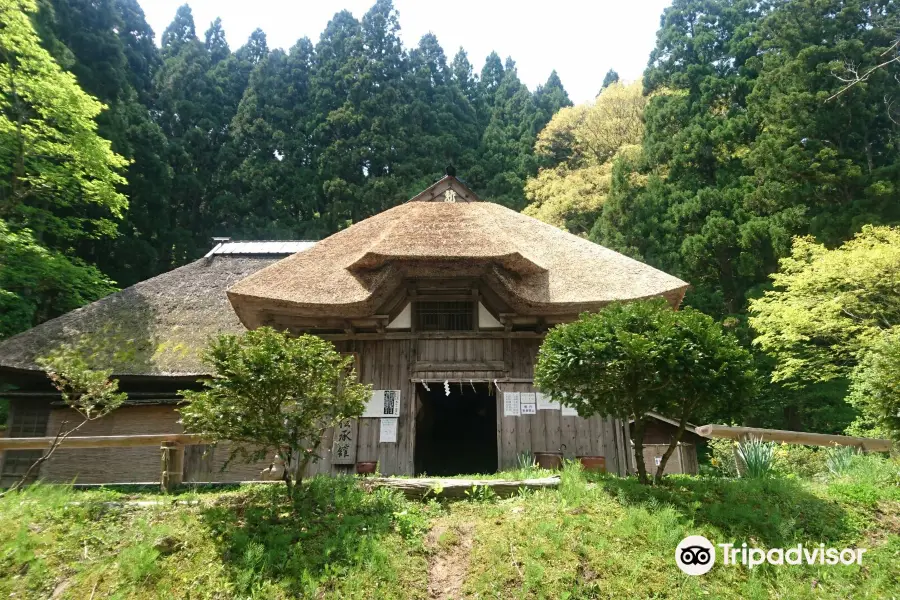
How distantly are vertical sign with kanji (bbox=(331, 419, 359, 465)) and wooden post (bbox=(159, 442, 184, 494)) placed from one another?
10.4ft

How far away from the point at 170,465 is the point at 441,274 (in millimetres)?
5487

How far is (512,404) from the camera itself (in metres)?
10.3

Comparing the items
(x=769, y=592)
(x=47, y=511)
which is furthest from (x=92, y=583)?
(x=769, y=592)

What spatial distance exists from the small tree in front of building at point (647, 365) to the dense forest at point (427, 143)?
518 millimetres

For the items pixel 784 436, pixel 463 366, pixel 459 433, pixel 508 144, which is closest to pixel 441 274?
pixel 463 366

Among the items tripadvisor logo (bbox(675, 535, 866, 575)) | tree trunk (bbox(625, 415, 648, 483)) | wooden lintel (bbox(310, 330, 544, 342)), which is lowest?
tripadvisor logo (bbox(675, 535, 866, 575))

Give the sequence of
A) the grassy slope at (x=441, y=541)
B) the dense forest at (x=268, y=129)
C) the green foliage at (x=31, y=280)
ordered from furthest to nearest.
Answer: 1. the dense forest at (x=268, y=129)
2. the green foliage at (x=31, y=280)
3. the grassy slope at (x=441, y=541)

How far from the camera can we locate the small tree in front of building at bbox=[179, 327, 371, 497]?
6094mm

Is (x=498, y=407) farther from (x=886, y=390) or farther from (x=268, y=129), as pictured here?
(x=268, y=129)

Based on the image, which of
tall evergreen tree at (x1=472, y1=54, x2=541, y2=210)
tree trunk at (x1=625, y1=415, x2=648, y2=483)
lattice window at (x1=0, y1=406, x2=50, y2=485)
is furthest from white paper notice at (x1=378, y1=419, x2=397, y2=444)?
tall evergreen tree at (x1=472, y1=54, x2=541, y2=210)

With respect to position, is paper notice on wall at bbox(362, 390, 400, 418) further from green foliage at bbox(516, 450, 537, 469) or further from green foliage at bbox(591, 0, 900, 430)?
green foliage at bbox(591, 0, 900, 430)

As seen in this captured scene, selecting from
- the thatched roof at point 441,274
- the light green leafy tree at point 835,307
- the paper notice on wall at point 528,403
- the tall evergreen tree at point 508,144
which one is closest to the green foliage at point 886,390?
the thatched roof at point 441,274

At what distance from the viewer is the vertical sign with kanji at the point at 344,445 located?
33.2 feet

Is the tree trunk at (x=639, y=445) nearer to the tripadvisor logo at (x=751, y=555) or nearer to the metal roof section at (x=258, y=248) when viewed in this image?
the tripadvisor logo at (x=751, y=555)
